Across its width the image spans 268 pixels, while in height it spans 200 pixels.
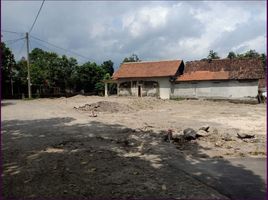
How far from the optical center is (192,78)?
4050 centimetres

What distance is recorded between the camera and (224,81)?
38.5 meters

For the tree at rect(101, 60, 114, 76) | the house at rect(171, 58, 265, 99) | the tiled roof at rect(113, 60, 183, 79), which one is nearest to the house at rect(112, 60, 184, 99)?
the tiled roof at rect(113, 60, 183, 79)

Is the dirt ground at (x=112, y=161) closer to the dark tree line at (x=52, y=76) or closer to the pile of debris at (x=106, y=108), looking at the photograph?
the pile of debris at (x=106, y=108)

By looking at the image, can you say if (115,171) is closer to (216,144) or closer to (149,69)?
(216,144)

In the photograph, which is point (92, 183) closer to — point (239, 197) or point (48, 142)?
point (239, 197)

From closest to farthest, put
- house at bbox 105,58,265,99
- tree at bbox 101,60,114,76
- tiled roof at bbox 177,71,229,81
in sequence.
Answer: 1. house at bbox 105,58,265,99
2. tiled roof at bbox 177,71,229,81
3. tree at bbox 101,60,114,76

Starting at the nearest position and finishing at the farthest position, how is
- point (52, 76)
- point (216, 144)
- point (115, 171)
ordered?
point (115, 171)
point (216, 144)
point (52, 76)

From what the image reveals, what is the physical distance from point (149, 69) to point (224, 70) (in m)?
9.81

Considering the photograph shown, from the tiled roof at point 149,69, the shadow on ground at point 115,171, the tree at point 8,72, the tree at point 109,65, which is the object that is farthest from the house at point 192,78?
the shadow on ground at point 115,171

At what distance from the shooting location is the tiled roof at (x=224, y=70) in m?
37.6

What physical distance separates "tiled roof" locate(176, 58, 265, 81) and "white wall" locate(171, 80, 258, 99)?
623mm

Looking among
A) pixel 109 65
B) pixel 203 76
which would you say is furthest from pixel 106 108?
pixel 109 65

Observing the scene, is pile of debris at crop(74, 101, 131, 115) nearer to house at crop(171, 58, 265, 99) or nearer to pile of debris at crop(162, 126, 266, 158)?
pile of debris at crop(162, 126, 266, 158)

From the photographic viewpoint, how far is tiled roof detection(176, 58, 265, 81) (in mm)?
37625
